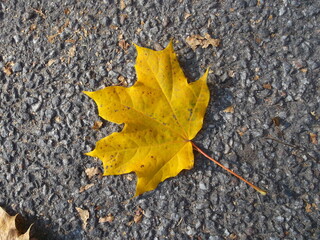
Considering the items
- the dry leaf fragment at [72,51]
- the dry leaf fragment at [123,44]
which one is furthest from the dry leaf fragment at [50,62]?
the dry leaf fragment at [123,44]

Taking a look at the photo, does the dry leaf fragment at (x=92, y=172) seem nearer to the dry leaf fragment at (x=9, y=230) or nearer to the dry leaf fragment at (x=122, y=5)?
the dry leaf fragment at (x=9, y=230)

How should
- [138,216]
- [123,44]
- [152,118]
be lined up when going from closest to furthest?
[152,118]
[138,216]
[123,44]

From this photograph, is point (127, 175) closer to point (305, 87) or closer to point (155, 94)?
point (155, 94)

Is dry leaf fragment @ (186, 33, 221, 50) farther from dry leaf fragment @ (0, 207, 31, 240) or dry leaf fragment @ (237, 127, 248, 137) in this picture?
dry leaf fragment @ (0, 207, 31, 240)

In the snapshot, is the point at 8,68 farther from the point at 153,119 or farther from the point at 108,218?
the point at 108,218

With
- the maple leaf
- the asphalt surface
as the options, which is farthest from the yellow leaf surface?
the asphalt surface

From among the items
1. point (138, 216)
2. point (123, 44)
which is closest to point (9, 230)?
point (138, 216)

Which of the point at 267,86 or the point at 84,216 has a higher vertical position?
the point at 267,86

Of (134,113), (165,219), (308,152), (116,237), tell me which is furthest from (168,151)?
(308,152)
